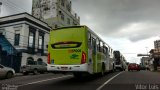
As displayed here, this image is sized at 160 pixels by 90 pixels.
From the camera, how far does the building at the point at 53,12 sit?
5697cm

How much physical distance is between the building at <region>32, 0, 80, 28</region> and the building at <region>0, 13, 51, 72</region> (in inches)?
559

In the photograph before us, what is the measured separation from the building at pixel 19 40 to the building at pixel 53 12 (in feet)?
46.6

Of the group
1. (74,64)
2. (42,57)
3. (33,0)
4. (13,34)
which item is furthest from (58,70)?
(33,0)

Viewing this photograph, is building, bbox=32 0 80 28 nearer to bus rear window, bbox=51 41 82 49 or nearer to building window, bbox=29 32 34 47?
building window, bbox=29 32 34 47

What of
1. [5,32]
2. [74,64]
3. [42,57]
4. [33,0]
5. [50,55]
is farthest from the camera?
[33,0]

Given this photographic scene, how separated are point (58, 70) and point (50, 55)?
121 centimetres

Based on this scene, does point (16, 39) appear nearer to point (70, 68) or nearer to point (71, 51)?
point (71, 51)

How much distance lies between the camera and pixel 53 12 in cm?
5750

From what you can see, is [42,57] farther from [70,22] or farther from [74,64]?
[74,64]

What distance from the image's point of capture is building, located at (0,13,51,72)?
37.3 meters

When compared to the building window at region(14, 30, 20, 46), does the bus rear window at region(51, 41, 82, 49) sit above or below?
below

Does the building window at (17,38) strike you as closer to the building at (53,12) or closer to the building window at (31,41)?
the building window at (31,41)

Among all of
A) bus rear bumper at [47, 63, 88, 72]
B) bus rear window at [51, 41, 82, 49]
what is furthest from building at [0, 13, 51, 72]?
bus rear bumper at [47, 63, 88, 72]

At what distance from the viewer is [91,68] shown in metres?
14.6
